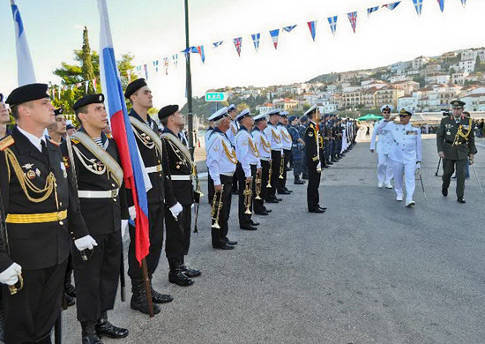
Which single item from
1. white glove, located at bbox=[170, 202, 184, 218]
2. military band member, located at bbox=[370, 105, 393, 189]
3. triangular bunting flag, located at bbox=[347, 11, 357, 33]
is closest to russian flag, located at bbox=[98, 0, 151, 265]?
white glove, located at bbox=[170, 202, 184, 218]

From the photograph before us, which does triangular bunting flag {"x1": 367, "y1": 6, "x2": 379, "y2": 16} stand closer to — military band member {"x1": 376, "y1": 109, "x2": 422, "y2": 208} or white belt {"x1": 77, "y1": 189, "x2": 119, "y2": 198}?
military band member {"x1": 376, "y1": 109, "x2": 422, "y2": 208}

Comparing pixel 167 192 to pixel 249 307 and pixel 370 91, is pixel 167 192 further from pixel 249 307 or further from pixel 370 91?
pixel 370 91

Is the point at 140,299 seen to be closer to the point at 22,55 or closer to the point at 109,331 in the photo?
the point at 109,331

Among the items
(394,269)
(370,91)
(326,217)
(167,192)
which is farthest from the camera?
(370,91)

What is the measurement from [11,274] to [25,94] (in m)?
1.10

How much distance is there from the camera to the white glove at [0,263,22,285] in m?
2.16

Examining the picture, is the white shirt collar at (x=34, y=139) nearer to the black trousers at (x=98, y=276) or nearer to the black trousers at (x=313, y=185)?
the black trousers at (x=98, y=276)

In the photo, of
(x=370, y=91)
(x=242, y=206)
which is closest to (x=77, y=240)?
(x=242, y=206)

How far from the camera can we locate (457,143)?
862cm

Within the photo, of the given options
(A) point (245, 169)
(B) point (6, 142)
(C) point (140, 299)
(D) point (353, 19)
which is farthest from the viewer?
(D) point (353, 19)

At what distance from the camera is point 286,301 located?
388cm

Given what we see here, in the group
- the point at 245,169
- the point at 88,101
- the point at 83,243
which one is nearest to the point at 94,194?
the point at 83,243

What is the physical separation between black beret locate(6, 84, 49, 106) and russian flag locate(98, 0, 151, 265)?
102 centimetres

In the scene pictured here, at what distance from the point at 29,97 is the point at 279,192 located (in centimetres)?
806
